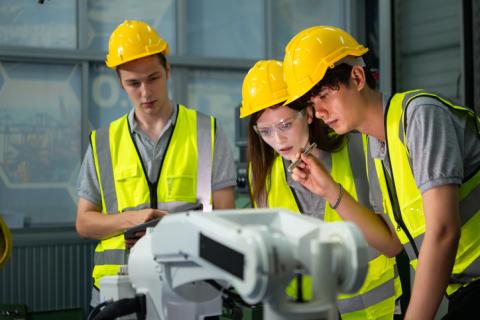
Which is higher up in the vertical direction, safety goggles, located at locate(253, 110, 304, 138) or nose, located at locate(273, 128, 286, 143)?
safety goggles, located at locate(253, 110, 304, 138)

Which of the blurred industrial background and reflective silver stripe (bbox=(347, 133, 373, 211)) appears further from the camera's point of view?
the blurred industrial background

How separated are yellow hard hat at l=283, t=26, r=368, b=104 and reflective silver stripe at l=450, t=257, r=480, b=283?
0.58m

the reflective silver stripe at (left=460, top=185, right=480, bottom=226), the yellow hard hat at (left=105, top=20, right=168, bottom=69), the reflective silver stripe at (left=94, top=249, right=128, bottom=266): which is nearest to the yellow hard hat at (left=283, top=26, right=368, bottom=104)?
the reflective silver stripe at (left=460, top=185, right=480, bottom=226)

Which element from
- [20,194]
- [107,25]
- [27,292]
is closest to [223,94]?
[107,25]

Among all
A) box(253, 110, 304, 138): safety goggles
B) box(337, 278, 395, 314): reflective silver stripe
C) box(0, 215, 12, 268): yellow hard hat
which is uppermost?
box(253, 110, 304, 138): safety goggles

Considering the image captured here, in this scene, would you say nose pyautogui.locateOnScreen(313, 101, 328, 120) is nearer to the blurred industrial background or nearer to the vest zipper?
the vest zipper

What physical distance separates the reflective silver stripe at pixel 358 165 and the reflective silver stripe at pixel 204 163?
0.51m

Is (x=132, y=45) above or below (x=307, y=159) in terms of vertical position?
above

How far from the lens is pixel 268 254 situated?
0.94 meters

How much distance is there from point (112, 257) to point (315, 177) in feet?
3.07

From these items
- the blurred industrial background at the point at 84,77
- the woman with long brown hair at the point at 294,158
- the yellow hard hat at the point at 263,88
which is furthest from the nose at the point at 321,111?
the blurred industrial background at the point at 84,77

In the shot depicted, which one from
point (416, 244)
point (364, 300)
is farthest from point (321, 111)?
point (364, 300)

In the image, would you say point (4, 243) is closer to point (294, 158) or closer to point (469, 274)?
point (294, 158)

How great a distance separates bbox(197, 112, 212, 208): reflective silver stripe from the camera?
249 cm
